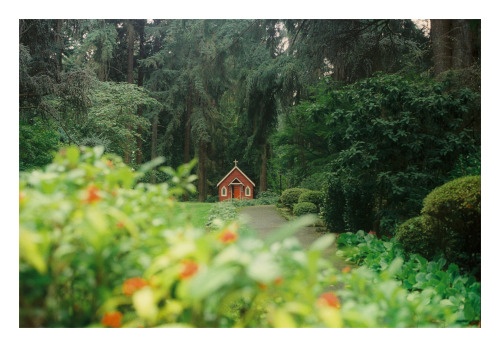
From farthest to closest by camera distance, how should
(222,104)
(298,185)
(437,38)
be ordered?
(298,185) < (222,104) < (437,38)

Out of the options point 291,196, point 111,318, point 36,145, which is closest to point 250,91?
point 291,196

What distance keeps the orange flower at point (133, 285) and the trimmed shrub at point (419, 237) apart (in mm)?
2591

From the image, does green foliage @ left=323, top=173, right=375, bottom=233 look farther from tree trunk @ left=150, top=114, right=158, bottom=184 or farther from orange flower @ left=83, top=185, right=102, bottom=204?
orange flower @ left=83, top=185, right=102, bottom=204

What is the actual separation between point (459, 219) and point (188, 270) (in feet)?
8.11

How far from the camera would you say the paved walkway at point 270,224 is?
407cm

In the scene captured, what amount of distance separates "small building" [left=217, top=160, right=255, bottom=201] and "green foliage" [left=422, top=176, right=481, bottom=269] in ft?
7.83

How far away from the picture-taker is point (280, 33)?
491cm

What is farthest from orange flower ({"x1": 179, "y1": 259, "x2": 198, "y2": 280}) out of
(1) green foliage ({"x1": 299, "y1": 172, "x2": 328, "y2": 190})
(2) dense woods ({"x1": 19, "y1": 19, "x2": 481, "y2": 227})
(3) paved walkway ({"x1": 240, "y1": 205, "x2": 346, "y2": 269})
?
(1) green foliage ({"x1": 299, "y1": 172, "x2": 328, "y2": 190})

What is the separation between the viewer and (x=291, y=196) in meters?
6.12

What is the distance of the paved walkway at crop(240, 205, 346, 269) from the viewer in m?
4.07

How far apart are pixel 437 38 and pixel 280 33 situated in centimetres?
188

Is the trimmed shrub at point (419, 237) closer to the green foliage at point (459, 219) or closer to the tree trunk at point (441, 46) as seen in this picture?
the green foliage at point (459, 219)
